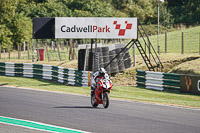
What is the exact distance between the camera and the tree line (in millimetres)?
62625

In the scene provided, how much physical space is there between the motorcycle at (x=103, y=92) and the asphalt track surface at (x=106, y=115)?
297mm

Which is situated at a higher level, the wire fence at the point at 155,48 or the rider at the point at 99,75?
the wire fence at the point at 155,48

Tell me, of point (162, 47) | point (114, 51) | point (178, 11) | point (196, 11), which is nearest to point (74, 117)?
point (114, 51)

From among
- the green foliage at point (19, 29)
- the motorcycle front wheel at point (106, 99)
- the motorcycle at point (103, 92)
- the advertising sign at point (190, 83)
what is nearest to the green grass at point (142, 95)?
the advertising sign at point (190, 83)

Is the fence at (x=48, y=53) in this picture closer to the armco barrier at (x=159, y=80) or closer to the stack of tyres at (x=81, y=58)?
the stack of tyres at (x=81, y=58)

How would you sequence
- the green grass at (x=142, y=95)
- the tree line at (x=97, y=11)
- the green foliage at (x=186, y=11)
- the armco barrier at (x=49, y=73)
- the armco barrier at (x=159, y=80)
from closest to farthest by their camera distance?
the green grass at (x=142, y=95), the armco barrier at (x=159, y=80), the armco barrier at (x=49, y=73), the tree line at (x=97, y=11), the green foliage at (x=186, y=11)

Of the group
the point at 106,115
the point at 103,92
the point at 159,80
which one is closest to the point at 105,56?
the point at 159,80

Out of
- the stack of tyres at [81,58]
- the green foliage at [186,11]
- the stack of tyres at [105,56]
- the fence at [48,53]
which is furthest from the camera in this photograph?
the green foliage at [186,11]

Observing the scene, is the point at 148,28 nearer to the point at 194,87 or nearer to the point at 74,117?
the point at 194,87

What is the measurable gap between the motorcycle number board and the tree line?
3354 cm

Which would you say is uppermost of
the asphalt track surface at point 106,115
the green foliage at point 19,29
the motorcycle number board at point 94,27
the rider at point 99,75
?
the green foliage at point 19,29

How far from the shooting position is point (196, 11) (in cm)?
7912

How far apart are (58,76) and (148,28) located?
160 ft

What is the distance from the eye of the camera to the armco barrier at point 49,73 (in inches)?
1010
